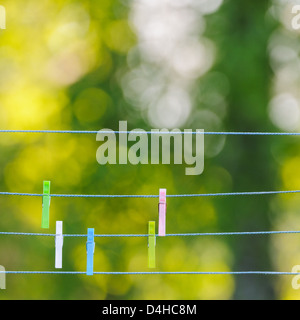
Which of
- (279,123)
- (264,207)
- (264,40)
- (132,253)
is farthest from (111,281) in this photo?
(264,40)

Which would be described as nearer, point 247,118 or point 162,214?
point 162,214

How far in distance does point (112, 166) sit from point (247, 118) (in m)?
1.58

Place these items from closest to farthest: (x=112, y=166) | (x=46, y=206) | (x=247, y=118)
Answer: (x=46, y=206) → (x=247, y=118) → (x=112, y=166)

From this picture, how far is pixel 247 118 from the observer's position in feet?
25.2

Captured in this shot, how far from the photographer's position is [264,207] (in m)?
7.64

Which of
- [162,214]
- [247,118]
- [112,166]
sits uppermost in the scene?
[247,118]

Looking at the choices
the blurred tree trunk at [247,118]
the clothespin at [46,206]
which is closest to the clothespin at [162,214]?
the clothespin at [46,206]

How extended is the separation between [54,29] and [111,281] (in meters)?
2.94

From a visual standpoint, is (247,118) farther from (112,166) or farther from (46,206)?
(46,206)

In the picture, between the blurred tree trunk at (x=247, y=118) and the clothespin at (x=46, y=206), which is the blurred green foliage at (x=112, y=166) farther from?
the clothespin at (x=46, y=206)

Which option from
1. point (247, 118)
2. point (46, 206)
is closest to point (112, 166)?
point (247, 118)

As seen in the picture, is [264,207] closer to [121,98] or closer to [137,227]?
[137,227]

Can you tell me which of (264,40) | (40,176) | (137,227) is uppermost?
(264,40)

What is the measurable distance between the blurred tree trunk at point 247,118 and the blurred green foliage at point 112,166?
0.01 meters
